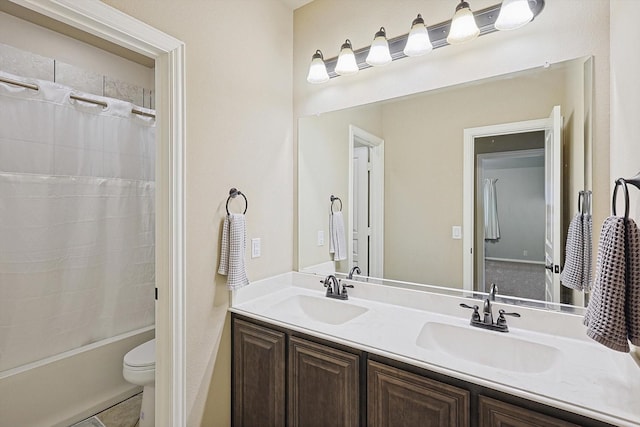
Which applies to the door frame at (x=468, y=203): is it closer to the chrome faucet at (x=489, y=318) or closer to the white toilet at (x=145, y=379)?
the chrome faucet at (x=489, y=318)

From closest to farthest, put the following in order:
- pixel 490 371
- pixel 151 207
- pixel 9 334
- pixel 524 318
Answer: pixel 490 371, pixel 524 318, pixel 9 334, pixel 151 207

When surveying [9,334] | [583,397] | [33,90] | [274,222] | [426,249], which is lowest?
[9,334]

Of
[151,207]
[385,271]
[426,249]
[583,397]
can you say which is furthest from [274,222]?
[583,397]

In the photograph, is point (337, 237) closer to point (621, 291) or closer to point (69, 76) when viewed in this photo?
point (621, 291)

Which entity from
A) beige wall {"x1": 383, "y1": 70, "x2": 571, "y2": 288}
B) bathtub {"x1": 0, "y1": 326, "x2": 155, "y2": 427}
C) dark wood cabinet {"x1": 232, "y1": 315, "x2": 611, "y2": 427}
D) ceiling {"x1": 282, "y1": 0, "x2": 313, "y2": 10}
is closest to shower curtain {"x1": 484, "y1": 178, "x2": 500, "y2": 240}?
beige wall {"x1": 383, "y1": 70, "x2": 571, "y2": 288}

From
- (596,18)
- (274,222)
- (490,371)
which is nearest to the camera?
(490,371)

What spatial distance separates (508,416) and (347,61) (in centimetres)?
177

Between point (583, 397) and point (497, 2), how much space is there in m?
1.61

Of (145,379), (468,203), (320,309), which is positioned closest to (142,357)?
(145,379)

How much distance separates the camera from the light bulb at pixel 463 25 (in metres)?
1.38

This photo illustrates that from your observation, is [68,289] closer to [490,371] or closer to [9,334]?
[9,334]

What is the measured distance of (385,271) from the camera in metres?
1.79

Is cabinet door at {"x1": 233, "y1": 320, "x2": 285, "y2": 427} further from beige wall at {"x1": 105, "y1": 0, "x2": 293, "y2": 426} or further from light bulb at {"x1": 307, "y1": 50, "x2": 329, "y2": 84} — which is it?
light bulb at {"x1": 307, "y1": 50, "x2": 329, "y2": 84}

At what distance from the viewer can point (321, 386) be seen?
1.32m
